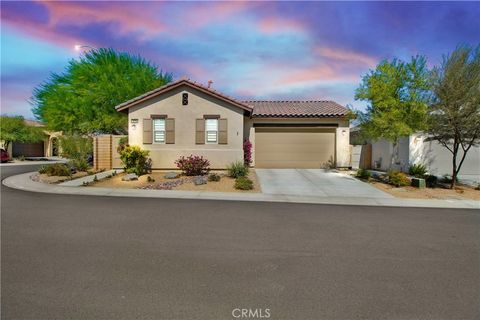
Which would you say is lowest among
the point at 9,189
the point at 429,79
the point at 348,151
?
the point at 9,189

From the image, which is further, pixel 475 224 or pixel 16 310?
pixel 475 224

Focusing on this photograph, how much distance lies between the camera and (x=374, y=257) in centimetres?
530

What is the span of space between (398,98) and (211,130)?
947 cm

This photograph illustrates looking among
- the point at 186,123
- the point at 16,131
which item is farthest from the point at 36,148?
the point at 186,123

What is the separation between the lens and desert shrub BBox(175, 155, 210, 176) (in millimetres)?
16200

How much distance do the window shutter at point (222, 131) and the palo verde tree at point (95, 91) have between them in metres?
8.78

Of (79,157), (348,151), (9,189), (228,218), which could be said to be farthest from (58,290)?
(348,151)

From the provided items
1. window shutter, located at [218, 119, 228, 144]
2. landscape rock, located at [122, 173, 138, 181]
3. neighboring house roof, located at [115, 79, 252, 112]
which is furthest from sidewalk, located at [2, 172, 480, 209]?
neighboring house roof, located at [115, 79, 252, 112]

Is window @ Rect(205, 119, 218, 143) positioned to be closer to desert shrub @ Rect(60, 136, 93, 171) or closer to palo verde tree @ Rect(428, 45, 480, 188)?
desert shrub @ Rect(60, 136, 93, 171)

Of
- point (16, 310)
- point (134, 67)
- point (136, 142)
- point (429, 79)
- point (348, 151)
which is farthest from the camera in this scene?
point (134, 67)

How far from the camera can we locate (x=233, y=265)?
4.82m

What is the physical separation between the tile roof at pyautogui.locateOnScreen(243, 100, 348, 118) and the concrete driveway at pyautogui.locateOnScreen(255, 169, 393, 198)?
3644mm

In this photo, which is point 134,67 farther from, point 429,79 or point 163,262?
point 163,262

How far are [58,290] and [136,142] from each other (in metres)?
14.8
